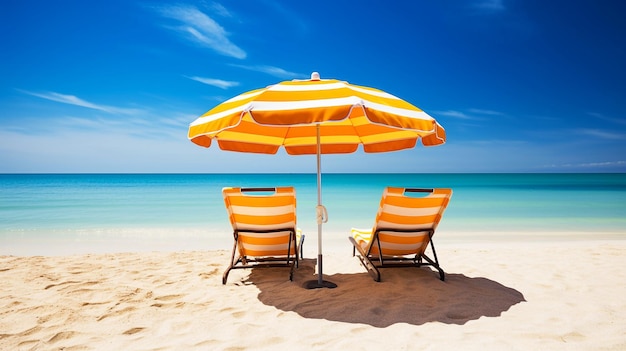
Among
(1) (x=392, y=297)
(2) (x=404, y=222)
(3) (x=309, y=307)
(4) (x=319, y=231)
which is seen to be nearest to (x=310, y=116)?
(4) (x=319, y=231)

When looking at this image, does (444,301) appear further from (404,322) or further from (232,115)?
(232,115)

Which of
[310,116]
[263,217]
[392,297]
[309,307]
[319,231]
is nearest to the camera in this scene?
[310,116]

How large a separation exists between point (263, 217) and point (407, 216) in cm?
150

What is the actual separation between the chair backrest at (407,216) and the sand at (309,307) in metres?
0.45

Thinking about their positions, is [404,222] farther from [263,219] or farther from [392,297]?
[263,219]

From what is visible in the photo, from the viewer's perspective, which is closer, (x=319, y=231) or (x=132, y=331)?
(x=132, y=331)

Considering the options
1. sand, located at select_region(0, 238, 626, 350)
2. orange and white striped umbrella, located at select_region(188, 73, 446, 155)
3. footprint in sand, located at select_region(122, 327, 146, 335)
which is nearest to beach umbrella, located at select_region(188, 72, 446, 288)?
orange and white striped umbrella, located at select_region(188, 73, 446, 155)

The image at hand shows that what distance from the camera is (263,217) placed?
358 cm

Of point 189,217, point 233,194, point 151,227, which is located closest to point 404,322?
point 233,194

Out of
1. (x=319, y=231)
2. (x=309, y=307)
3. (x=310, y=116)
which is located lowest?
(x=309, y=307)

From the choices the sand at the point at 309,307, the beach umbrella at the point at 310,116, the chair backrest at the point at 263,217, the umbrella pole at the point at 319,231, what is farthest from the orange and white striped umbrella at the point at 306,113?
the sand at the point at 309,307

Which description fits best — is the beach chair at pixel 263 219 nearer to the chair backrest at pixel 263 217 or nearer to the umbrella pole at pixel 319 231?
the chair backrest at pixel 263 217

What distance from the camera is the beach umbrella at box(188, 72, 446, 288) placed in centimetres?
248

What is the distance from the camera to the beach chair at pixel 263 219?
3.51 m
